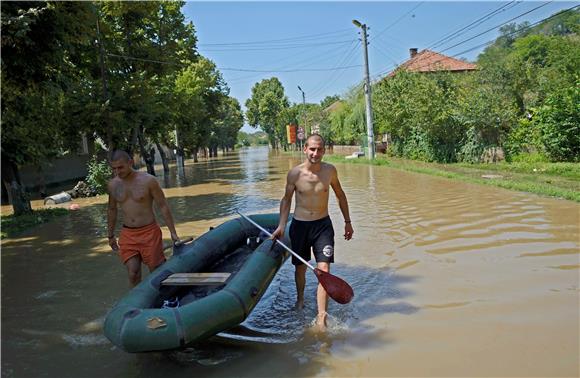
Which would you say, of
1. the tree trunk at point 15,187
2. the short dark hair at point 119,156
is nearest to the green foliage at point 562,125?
the short dark hair at point 119,156

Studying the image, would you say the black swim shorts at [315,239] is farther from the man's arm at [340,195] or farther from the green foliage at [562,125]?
the green foliage at [562,125]

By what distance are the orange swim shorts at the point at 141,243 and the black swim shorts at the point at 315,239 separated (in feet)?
4.63

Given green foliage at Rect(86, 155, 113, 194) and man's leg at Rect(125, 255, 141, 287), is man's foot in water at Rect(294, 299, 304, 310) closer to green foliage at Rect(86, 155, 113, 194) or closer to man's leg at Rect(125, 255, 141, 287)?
man's leg at Rect(125, 255, 141, 287)

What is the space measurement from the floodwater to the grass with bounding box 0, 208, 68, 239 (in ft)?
3.25

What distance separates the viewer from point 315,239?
197 inches

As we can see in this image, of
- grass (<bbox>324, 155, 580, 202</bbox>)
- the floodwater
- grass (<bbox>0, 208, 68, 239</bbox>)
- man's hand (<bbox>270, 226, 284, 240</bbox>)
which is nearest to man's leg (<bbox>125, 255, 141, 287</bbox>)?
the floodwater

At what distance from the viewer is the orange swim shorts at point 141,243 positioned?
5.00 m

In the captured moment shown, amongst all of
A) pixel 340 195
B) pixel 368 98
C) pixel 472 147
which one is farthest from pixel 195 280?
pixel 368 98

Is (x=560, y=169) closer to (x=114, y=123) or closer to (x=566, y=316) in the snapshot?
(x=566, y=316)

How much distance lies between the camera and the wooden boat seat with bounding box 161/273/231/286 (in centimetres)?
465

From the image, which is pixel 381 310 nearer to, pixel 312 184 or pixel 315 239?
pixel 315 239

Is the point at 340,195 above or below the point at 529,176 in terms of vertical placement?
above

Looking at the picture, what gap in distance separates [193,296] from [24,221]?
360 inches

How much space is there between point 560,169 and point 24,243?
15572 millimetres
